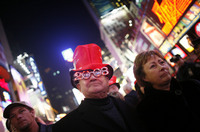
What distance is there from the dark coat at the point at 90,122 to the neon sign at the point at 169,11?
948 cm

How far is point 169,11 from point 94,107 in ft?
36.1

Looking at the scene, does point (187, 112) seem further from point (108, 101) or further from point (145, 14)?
point (145, 14)

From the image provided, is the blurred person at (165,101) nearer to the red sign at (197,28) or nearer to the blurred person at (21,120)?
the blurred person at (21,120)

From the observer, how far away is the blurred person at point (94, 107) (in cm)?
212


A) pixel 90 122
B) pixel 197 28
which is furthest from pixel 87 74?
pixel 197 28

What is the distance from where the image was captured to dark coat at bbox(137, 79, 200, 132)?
218 centimetres

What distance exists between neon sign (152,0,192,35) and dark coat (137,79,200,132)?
27.8 feet

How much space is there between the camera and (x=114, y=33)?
108 ft

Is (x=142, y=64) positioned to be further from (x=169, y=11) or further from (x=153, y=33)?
(x=153, y=33)

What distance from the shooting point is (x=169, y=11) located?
10.3m

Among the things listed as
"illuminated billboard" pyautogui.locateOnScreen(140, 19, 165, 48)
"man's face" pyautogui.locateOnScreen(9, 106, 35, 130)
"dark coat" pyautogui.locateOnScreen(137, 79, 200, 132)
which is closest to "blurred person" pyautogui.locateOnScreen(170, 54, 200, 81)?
"dark coat" pyautogui.locateOnScreen(137, 79, 200, 132)

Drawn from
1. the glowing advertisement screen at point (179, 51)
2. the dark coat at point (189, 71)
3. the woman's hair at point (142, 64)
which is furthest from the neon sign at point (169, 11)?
the woman's hair at point (142, 64)

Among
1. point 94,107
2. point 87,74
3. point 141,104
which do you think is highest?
point 87,74

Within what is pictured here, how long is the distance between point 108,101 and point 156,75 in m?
1.03
